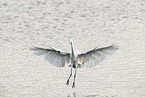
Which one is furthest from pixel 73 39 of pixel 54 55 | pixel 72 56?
pixel 72 56

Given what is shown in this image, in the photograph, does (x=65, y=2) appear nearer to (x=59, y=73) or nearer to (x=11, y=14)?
(x=11, y=14)

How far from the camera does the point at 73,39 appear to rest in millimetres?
18953

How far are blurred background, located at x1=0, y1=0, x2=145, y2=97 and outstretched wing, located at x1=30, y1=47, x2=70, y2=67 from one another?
899 mm

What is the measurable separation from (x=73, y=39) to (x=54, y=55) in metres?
6.30

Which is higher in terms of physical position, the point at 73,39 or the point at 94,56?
the point at 73,39

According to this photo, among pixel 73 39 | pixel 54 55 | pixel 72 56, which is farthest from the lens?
pixel 73 39

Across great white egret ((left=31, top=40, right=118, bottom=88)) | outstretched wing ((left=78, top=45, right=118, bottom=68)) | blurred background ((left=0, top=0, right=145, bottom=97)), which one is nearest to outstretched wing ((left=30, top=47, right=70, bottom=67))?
great white egret ((left=31, top=40, right=118, bottom=88))

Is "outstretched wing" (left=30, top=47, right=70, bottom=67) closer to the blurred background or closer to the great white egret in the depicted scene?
the great white egret

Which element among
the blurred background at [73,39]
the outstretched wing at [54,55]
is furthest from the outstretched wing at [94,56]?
the blurred background at [73,39]

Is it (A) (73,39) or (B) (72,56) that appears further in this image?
(A) (73,39)

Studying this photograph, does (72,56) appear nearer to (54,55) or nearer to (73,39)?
(54,55)

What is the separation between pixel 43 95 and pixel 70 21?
11.1 m

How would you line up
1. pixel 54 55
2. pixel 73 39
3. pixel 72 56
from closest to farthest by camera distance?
1. pixel 72 56
2. pixel 54 55
3. pixel 73 39

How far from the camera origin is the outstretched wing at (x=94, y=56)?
12055mm
